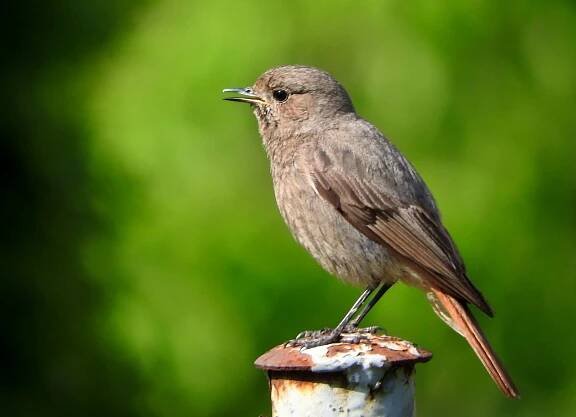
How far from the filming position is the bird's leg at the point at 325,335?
4434 millimetres

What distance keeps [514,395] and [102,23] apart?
3255mm

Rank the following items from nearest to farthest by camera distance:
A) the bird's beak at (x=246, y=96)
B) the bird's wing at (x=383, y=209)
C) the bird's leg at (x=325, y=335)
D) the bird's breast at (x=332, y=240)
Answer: the bird's leg at (x=325, y=335) < the bird's wing at (x=383, y=209) < the bird's breast at (x=332, y=240) < the bird's beak at (x=246, y=96)

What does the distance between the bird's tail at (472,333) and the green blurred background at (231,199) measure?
0.88m

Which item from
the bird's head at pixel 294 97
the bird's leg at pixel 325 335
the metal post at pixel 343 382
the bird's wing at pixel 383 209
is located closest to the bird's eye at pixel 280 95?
the bird's head at pixel 294 97

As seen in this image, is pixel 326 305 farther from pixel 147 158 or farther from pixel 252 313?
pixel 147 158

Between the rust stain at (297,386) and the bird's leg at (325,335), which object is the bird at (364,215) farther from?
the rust stain at (297,386)

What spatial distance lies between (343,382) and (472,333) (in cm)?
119

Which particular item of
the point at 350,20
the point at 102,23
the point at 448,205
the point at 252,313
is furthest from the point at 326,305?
the point at 102,23

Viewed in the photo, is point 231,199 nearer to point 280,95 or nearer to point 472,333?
point 280,95

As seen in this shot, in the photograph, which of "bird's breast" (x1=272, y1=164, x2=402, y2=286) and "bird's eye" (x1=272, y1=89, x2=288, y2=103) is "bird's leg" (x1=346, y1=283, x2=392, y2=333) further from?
"bird's eye" (x1=272, y1=89, x2=288, y2=103)

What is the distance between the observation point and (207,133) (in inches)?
252

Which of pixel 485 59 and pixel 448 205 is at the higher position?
pixel 485 59

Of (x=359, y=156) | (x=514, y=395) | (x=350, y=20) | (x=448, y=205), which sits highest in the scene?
(x=350, y=20)

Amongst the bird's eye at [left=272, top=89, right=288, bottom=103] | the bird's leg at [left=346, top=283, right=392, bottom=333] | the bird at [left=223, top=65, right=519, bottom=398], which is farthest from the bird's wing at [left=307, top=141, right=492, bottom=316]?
the bird's eye at [left=272, top=89, right=288, bottom=103]
